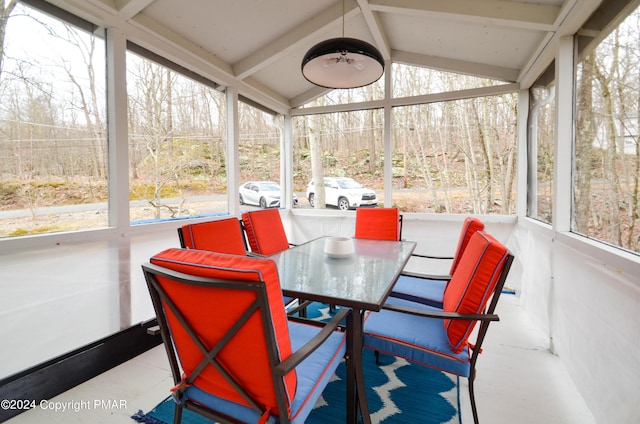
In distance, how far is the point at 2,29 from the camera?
172 cm

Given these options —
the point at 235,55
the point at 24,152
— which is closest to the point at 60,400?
the point at 24,152

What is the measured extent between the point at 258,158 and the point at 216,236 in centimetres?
221

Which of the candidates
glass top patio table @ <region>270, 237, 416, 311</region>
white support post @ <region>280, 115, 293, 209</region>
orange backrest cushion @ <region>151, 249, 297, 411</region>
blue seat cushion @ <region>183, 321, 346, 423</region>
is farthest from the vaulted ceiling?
blue seat cushion @ <region>183, 321, 346, 423</region>

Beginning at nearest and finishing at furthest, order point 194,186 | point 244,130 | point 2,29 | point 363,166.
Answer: point 2,29, point 194,186, point 244,130, point 363,166

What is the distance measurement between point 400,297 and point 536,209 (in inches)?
87.5

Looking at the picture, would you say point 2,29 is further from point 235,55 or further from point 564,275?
point 564,275

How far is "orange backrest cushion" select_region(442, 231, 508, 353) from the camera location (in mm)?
1353

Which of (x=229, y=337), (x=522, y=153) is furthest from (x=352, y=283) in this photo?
(x=522, y=153)

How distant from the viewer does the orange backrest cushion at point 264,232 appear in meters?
2.69

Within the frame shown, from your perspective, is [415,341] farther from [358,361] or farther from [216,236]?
[216,236]

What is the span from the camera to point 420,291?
2174mm

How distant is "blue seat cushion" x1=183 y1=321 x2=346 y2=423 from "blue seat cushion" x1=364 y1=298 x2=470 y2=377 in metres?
0.24

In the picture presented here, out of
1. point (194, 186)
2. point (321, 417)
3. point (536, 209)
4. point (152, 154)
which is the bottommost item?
point (321, 417)

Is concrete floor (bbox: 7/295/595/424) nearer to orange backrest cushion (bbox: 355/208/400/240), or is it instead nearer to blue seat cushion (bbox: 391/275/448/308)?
blue seat cushion (bbox: 391/275/448/308)
